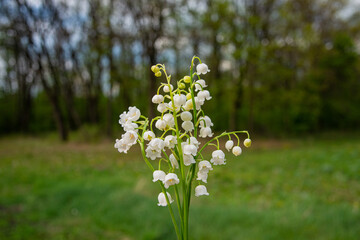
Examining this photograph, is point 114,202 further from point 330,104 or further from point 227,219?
point 330,104

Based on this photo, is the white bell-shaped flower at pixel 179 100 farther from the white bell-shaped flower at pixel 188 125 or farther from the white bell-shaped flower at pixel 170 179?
the white bell-shaped flower at pixel 170 179

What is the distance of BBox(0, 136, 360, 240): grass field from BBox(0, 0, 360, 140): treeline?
24.0 feet

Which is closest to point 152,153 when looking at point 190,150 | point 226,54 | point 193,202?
point 190,150

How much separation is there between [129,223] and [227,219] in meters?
1.40

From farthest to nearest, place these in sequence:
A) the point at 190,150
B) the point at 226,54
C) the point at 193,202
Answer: the point at 226,54 < the point at 193,202 < the point at 190,150

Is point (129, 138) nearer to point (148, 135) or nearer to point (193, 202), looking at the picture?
point (148, 135)

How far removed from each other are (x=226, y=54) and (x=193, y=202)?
44.2ft

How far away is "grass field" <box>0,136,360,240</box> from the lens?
12.9ft

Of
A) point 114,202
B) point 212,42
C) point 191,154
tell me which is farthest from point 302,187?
point 212,42

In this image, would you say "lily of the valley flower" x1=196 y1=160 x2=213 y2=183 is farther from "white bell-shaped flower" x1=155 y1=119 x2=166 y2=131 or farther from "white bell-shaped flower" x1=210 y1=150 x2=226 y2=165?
"white bell-shaped flower" x1=155 y1=119 x2=166 y2=131

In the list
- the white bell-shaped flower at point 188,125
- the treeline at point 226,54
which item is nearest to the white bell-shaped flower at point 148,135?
the white bell-shaped flower at point 188,125

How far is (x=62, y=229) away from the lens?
4.33m

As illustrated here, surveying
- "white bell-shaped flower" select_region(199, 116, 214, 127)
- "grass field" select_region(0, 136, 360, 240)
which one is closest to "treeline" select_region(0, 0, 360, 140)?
"grass field" select_region(0, 136, 360, 240)

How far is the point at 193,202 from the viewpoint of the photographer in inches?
205
